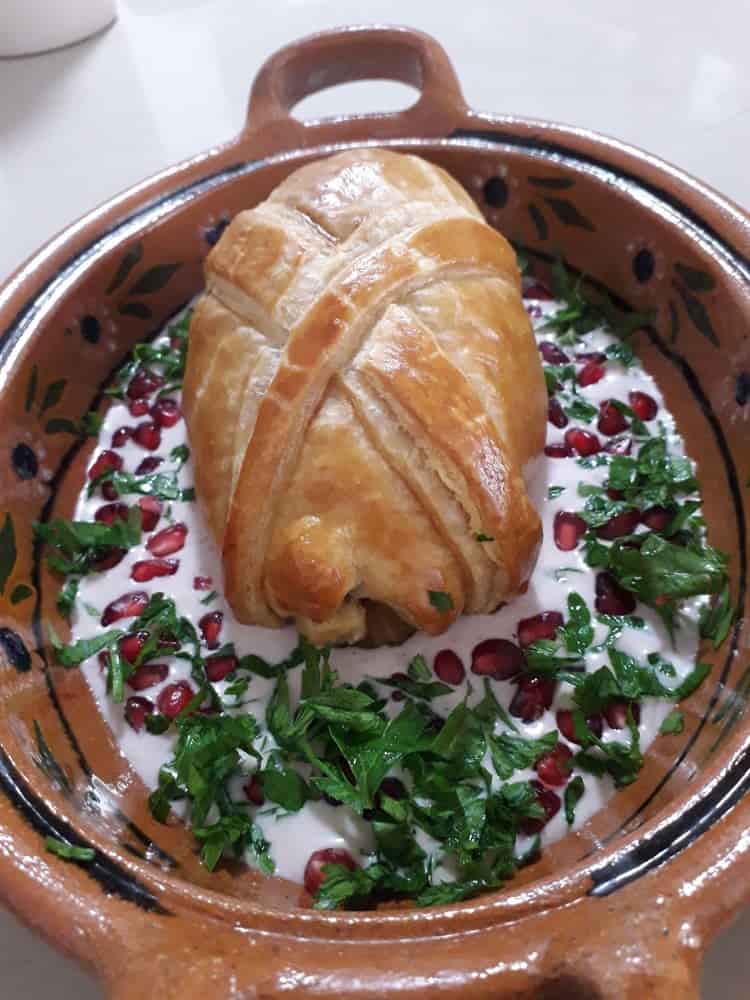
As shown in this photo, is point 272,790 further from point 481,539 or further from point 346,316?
point 346,316

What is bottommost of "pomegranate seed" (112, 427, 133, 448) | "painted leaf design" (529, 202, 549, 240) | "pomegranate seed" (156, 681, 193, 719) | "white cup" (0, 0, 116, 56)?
"pomegranate seed" (156, 681, 193, 719)

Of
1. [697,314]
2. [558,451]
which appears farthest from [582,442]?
[697,314]

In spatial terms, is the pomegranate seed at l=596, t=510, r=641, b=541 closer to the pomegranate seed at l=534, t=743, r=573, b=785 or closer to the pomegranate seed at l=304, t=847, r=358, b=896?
the pomegranate seed at l=534, t=743, r=573, b=785

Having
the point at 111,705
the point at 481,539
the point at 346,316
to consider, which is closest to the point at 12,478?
the point at 111,705

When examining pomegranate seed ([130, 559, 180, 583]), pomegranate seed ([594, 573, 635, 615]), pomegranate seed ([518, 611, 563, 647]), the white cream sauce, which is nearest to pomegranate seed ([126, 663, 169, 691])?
the white cream sauce

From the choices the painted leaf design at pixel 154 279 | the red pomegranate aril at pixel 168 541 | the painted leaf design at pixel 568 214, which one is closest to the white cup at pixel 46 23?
the painted leaf design at pixel 154 279
